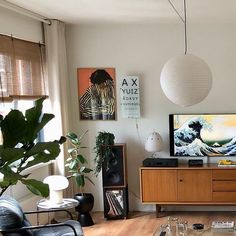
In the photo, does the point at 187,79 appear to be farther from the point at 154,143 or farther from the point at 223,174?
the point at 223,174

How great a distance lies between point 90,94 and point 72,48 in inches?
26.6

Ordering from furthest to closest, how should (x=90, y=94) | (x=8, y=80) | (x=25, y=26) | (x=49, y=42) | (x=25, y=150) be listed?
(x=90, y=94) → (x=49, y=42) → (x=25, y=26) → (x=8, y=80) → (x=25, y=150)

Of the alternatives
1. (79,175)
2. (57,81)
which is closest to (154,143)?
(79,175)

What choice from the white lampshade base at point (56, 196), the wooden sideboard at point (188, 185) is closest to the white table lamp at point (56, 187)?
the white lampshade base at point (56, 196)

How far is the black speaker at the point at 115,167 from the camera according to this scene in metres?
5.05

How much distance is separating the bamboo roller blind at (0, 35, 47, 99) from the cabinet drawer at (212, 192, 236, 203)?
250 cm

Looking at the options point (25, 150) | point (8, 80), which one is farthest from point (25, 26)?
point (25, 150)

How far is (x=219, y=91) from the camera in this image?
5.21 metres

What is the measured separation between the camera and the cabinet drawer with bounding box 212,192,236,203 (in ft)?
16.1

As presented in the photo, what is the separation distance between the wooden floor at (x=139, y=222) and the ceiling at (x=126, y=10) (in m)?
2.48

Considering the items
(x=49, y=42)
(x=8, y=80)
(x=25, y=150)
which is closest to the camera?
(x=25, y=150)

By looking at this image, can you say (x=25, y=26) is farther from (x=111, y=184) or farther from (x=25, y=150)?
(x=25, y=150)

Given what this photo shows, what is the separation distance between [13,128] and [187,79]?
167cm

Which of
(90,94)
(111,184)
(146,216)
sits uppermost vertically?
(90,94)
